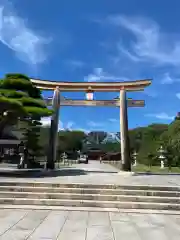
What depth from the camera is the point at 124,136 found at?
18.5 meters

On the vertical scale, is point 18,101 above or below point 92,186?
above

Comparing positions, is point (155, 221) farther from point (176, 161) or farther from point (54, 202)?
point (176, 161)

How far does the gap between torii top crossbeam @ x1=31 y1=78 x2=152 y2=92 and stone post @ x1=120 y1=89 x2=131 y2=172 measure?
18.1 inches

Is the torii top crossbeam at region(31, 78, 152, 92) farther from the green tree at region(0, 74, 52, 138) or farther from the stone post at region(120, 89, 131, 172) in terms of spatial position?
the green tree at region(0, 74, 52, 138)

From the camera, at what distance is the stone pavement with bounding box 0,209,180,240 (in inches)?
214

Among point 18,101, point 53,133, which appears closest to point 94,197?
point 18,101

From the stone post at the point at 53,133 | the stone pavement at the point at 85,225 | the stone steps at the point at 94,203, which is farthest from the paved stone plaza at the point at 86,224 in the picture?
the stone post at the point at 53,133

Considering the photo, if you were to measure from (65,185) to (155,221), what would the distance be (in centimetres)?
349

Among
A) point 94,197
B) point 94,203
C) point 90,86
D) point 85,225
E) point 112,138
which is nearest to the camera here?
point 85,225

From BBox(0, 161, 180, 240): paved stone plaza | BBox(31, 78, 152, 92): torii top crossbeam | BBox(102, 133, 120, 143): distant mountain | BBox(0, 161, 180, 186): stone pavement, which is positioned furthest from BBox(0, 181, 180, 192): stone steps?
BBox(102, 133, 120, 143): distant mountain

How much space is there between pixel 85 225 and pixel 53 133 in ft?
41.4

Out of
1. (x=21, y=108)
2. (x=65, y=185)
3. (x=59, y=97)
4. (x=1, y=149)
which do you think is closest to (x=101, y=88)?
(x=59, y=97)

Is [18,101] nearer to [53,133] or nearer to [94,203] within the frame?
[53,133]

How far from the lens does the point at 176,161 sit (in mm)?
32156
